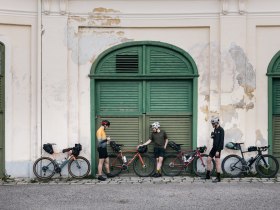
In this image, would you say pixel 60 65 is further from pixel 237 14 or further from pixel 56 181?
pixel 237 14

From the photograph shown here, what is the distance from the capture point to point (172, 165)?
1570 centimetres

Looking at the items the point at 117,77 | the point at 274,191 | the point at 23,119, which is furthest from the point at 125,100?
the point at 274,191

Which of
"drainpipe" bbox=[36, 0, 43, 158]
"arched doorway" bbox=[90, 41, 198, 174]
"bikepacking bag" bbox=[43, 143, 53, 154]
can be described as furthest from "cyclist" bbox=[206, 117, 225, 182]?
"drainpipe" bbox=[36, 0, 43, 158]

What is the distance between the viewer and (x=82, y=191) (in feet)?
43.0

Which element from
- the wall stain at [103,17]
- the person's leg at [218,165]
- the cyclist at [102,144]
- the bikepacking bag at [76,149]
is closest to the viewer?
the person's leg at [218,165]

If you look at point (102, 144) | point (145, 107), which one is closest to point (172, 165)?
point (145, 107)

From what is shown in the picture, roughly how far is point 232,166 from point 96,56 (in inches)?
200

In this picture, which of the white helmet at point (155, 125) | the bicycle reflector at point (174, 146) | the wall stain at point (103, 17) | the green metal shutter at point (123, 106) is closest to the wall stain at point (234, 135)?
the bicycle reflector at point (174, 146)

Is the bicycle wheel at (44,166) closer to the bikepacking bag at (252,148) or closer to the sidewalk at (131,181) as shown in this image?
the sidewalk at (131,181)

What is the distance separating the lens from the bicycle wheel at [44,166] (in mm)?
15234

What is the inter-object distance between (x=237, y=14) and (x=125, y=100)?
413 cm

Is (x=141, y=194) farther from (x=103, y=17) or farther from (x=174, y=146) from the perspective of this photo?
(x=103, y=17)

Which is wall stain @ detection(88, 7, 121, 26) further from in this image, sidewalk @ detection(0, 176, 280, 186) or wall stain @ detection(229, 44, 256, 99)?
sidewalk @ detection(0, 176, 280, 186)

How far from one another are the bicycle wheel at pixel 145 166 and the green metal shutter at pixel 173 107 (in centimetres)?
91
